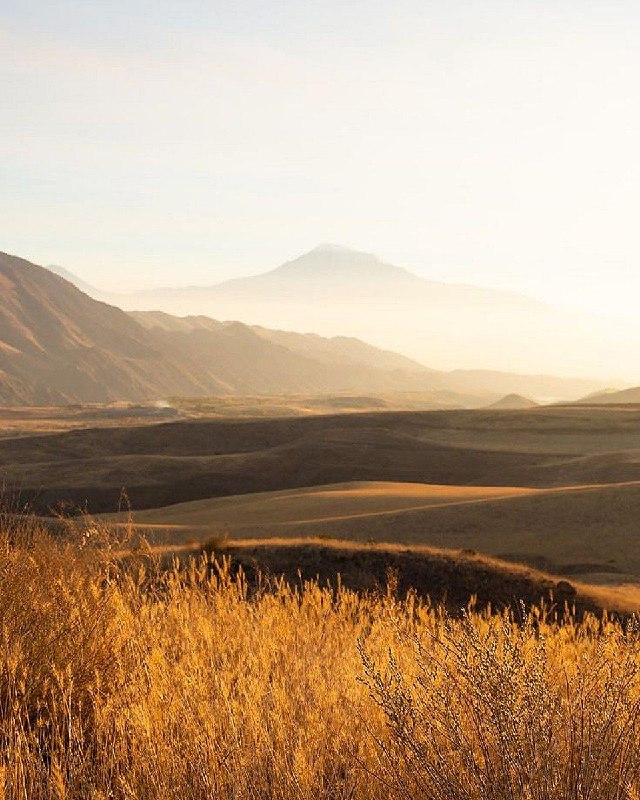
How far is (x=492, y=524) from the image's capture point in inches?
1044

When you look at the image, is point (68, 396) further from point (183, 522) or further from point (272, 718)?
point (272, 718)

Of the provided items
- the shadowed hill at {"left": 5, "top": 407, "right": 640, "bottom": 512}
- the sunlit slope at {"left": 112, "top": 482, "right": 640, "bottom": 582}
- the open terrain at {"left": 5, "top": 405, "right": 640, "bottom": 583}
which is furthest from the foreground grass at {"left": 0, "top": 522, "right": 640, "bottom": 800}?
the shadowed hill at {"left": 5, "top": 407, "right": 640, "bottom": 512}

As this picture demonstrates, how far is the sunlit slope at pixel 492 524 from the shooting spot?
23062 millimetres

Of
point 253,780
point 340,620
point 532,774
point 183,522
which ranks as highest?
point 532,774

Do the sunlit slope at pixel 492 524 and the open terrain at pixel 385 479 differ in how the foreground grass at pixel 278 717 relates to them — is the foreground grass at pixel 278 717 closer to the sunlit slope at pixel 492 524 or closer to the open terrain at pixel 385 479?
the open terrain at pixel 385 479

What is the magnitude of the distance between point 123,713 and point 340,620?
16.6 feet

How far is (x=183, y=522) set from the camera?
31516 millimetres

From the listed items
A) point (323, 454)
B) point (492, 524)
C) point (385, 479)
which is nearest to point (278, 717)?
point (492, 524)

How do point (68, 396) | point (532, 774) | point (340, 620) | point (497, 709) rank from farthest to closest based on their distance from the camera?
point (68, 396) < point (340, 620) < point (497, 709) < point (532, 774)

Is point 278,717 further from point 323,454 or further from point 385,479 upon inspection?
point 323,454

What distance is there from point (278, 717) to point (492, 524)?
2225 centimetres

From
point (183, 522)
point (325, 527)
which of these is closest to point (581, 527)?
point (325, 527)

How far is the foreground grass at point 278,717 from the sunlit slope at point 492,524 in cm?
1530

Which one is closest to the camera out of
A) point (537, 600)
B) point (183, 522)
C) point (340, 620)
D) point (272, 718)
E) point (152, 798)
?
point (152, 798)
